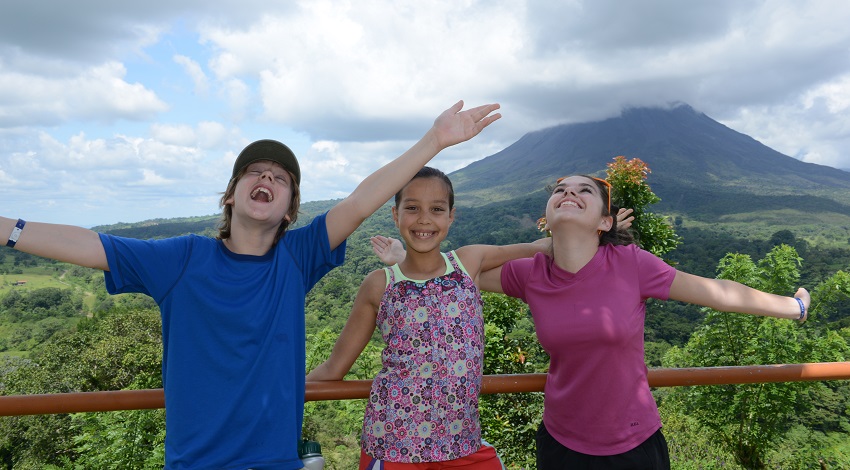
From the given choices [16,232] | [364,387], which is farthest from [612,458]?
[16,232]

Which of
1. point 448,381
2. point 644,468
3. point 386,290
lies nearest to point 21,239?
point 386,290

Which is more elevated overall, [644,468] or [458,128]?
[458,128]

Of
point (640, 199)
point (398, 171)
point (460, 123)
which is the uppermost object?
point (640, 199)

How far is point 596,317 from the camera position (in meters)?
1.95

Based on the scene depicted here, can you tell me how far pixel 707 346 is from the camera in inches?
709

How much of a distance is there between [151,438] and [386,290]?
67.6 ft

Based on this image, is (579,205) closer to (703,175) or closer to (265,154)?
(265,154)

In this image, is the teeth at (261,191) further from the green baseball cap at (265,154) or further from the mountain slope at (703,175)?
the mountain slope at (703,175)

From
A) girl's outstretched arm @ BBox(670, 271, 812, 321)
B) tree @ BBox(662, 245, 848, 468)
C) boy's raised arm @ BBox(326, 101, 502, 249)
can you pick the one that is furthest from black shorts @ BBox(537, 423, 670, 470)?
tree @ BBox(662, 245, 848, 468)

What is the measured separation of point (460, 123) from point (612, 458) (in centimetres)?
125

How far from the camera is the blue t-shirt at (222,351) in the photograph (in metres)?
1.77

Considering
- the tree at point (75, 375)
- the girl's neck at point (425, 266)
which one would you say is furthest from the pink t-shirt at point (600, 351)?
the tree at point (75, 375)

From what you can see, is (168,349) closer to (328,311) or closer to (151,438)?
(151,438)

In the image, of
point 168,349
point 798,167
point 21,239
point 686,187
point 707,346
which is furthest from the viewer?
point 798,167
